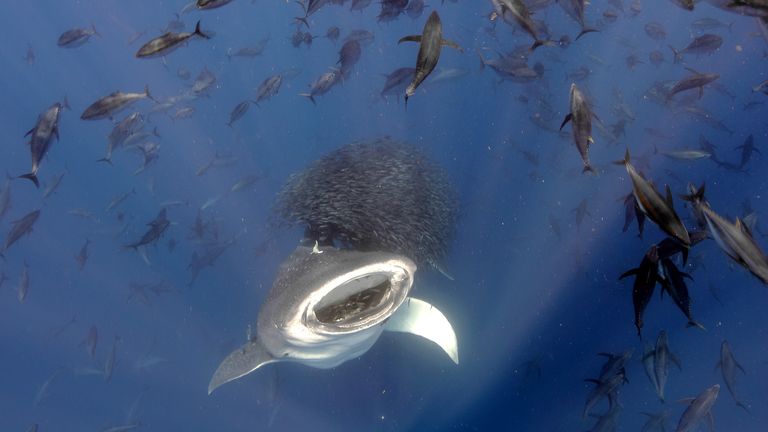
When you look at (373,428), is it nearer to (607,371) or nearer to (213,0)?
(607,371)

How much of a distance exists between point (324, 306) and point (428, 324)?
2.24 metres

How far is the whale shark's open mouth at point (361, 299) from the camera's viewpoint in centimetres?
346

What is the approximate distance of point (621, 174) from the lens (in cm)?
1319

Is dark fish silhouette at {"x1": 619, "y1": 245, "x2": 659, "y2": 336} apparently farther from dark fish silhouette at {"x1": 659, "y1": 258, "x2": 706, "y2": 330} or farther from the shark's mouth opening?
the shark's mouth opening

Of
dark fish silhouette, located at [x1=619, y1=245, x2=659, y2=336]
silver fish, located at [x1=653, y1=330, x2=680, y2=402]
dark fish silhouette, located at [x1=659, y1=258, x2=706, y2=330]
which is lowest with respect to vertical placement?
silver fish, located at [x1=653, y1=330, x2=680, y2=402]

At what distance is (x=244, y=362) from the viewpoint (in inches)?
191

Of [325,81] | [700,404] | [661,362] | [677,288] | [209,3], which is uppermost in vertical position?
[209,3]

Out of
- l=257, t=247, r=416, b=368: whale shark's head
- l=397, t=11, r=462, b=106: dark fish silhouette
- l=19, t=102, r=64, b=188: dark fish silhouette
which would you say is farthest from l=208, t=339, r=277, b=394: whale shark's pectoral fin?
l=397, t=11, r=462, b=106: dark fish silhouette

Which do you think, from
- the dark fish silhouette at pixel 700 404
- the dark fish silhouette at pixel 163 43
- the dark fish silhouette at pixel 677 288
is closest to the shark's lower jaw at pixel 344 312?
the dark fish silhouette at pixel 677 288

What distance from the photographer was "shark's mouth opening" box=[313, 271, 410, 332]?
3703mm

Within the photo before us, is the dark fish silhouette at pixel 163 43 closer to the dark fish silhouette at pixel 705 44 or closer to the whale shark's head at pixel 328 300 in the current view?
the whale shark's head at pixel 328 300

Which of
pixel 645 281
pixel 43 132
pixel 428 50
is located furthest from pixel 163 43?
pixel 645 281

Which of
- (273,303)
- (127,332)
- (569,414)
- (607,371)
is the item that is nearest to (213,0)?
(273,303)

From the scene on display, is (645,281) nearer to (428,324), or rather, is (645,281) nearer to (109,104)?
(428,324)
